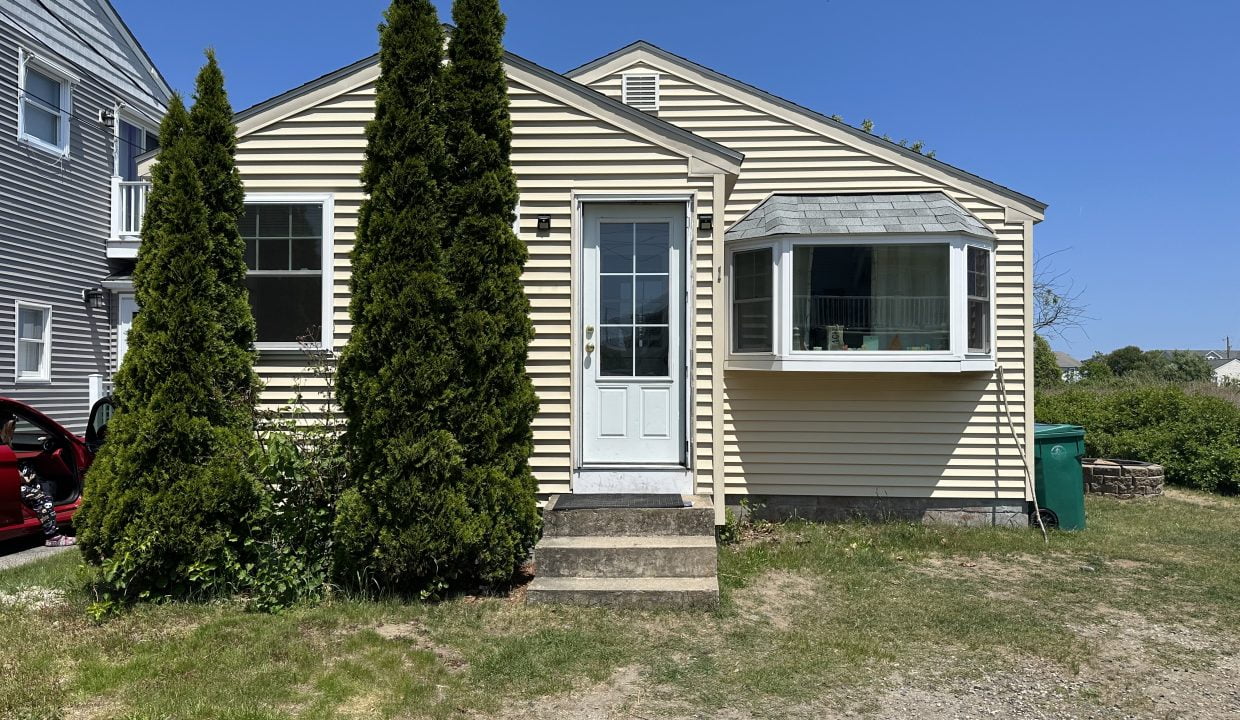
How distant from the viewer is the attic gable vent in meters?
8.30

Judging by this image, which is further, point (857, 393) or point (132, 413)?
point (857, 393)

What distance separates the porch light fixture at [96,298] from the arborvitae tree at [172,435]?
8.53 metres

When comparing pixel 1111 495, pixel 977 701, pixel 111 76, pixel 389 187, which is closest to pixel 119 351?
pixel 111 76

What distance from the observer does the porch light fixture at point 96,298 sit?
11744mm

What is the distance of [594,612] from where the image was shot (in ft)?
15.6

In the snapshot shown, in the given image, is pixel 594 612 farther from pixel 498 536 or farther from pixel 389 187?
pixel 389 187

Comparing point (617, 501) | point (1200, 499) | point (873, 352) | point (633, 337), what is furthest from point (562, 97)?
point (1200, 499)

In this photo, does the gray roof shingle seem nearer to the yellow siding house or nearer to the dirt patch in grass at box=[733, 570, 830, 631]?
the yellow siding house

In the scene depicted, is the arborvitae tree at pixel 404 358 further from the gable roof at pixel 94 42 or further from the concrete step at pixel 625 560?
the gable roof at pixel 94 42

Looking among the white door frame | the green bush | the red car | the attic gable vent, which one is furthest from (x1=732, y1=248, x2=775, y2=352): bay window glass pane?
the green bush

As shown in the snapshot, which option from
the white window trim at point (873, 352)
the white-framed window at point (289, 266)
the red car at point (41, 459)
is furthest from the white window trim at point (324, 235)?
the white window trim at point (873, 352)

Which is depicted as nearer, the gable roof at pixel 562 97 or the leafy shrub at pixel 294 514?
the leafy shrub at pixel 294 514

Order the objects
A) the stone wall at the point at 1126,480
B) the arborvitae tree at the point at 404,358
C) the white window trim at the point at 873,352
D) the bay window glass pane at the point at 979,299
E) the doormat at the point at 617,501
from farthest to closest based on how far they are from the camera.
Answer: the stone wall at the point at 1126,480
the bay window glass pane at the point at 979,299
the white window trim at the point at 873,352
the doormat at the point at 617,501
the arborvitae tree at the point at 404,358

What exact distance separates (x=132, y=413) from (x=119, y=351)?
8.64 meters
